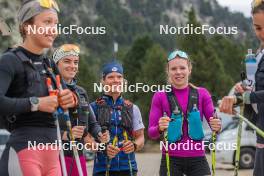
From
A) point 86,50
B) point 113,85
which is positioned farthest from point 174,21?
point 113,85

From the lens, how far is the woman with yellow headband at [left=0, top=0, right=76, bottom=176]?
3955 millimetres

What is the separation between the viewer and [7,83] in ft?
13.1

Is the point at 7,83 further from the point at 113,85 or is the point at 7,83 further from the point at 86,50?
the point at 86,50

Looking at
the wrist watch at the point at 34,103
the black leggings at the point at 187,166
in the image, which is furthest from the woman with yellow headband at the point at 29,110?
the black leggings at the point at 187,166

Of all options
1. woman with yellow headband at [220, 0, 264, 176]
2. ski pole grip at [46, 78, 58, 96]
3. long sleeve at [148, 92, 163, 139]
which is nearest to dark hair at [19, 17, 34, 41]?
Result: ski pole grip at [46, 78, 58, 96]

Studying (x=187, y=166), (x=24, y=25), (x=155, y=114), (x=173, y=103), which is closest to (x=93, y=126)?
(x=155, y=114)

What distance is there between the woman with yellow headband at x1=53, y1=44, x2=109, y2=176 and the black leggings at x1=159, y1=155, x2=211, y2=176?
73 centimetres

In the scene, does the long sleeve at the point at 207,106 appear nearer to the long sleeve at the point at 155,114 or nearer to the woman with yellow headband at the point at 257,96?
the long sleeve at the point at 155,114

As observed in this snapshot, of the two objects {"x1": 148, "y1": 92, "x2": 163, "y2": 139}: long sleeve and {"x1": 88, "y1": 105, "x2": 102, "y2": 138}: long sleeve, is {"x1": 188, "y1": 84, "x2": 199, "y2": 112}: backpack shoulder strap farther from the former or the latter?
{"x1": 88, "y1": 105, "x2": 102, "y2": 138}: long sleeve

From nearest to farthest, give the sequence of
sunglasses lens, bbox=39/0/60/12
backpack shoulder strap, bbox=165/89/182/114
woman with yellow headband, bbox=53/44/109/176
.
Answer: sunglasses lens, bbox=39/0/60/12 → woman with yellow headband, bbox=53/44/109/176 → backpack shoulder strap, bbox=165/89/182/114

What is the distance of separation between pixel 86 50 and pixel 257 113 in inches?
5303

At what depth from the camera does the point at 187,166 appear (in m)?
6.14

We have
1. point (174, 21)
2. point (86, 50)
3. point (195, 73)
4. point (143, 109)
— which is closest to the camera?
point (143, 109)

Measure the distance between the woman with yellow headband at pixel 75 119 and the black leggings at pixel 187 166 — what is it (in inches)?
28.5
